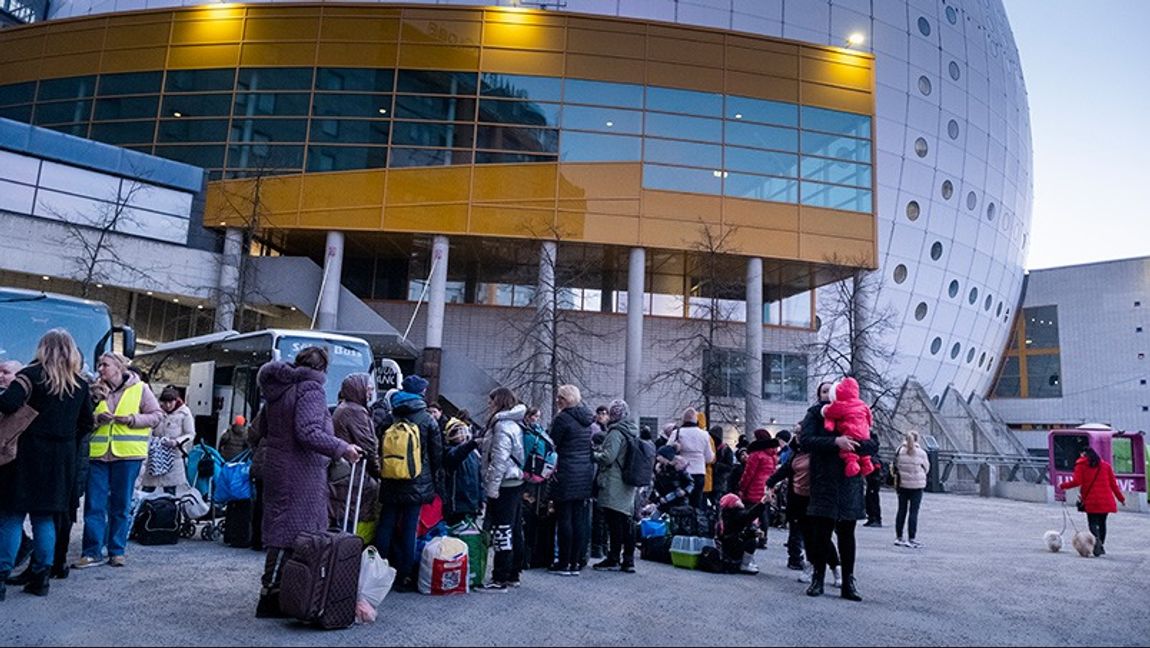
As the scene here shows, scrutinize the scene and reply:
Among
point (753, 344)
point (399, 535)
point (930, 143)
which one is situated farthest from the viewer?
point (930, 143)

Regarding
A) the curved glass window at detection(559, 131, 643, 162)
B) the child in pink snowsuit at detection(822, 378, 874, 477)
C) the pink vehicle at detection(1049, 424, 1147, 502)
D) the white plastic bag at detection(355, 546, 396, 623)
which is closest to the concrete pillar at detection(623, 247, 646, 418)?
the curved glass window at detection(559, 131, 643, 162)

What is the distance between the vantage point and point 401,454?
6113 millimetres

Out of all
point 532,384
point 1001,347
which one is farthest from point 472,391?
point 1001,347

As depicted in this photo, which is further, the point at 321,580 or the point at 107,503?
the point at 107,503

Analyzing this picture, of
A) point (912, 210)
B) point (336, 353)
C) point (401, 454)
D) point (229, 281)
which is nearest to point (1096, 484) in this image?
point (401, 454)

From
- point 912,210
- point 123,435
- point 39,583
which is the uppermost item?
point 912,210

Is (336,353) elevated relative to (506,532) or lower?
elevated

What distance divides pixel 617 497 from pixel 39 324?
891 centimetres

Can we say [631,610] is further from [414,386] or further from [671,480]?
[671,480]

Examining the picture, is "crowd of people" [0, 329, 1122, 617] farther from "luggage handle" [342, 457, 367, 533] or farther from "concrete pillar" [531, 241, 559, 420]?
"concrete pillar" [531, 241, 559, 420]

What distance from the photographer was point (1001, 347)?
48281 millimetres

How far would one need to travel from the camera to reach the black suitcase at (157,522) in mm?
8273

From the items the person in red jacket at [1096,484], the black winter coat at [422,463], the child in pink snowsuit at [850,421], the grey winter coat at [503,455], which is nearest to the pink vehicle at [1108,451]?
the person in red jacket at [1096,484]

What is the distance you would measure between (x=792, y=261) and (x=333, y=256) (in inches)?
722
